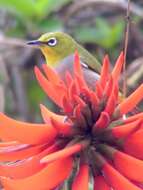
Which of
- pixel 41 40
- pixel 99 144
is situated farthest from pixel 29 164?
pixel 41 40

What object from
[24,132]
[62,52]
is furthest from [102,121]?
[62,52]

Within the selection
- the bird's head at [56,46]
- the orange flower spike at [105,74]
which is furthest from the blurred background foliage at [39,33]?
the orange flower spike at [105,74]

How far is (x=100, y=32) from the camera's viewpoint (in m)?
4.14

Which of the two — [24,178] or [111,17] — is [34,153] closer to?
[24,178]

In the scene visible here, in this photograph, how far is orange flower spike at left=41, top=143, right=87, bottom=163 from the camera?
124cm

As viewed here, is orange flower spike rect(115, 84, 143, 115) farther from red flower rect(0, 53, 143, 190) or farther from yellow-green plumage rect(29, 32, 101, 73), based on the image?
yellow-green plumage rect(29, 32, 101, 73)

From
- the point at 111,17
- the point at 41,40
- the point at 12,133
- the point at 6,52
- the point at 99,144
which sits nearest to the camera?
the point at 12,133

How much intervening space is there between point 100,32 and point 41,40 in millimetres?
1036

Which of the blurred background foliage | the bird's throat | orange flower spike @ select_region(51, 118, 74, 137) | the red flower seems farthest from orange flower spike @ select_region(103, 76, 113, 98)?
the blurred background foliage

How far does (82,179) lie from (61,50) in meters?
2.40

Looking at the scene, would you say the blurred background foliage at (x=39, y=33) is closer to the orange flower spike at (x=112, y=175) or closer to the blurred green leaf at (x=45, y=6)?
the blurred green leaf at (x=45, y=6)

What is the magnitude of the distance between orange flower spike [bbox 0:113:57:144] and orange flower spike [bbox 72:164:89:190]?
0.09 meters

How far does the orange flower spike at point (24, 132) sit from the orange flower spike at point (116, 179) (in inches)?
5.2

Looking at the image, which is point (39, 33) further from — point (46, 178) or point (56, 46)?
point (46, 178)
